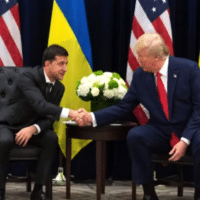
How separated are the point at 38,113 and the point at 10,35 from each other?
124cm

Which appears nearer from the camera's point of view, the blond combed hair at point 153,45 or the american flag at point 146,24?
the blond combed hair at point 153,45

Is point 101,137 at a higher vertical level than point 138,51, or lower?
lower

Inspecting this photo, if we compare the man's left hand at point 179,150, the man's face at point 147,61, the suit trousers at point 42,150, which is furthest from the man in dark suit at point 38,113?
the man's left hand at point 179,150

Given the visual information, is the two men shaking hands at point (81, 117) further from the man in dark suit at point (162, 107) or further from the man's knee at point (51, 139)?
the man in dark suit at point (162, 107)

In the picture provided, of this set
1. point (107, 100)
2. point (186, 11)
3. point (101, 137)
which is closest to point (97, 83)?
point (107, 100)

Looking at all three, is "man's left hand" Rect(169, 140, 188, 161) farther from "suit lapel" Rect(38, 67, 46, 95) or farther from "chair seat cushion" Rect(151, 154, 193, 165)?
"suit lapel" Rect(38, 67, 46, 95)

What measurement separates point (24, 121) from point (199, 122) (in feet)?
4.31

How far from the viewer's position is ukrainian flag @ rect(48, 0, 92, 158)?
14.4ft

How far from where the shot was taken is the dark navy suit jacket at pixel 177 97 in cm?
317

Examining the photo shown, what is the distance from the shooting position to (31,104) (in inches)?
137

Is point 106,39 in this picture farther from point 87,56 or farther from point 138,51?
point 138,51

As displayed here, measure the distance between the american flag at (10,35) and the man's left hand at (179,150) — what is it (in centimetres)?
198

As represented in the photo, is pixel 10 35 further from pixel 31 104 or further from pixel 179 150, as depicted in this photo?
pixel 179 150

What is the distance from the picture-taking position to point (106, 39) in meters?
4.68
